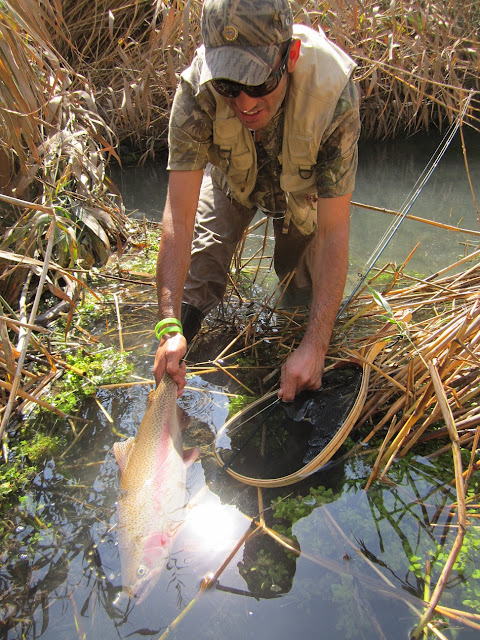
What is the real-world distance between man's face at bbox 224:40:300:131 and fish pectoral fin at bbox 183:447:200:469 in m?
1.80

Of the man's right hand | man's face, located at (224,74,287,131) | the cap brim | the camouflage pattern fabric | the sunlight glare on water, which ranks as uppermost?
the cap brim

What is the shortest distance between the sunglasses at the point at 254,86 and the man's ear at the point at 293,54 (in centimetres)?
6

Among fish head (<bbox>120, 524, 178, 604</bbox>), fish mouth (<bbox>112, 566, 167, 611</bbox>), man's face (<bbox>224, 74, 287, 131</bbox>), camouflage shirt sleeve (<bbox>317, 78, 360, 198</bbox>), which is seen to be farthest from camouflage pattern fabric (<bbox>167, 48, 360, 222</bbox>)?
fish mouth (<bbox>112, 566, 167, 611</bbox>)

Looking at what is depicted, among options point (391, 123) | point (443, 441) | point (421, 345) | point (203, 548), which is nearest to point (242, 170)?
point (421, 345)

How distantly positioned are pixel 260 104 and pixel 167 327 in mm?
1295

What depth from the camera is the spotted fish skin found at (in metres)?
2.07

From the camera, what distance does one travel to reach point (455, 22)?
22.9 ft

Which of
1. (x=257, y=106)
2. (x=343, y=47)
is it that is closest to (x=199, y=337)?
(x=257, y=106)

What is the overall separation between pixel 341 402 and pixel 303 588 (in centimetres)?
98

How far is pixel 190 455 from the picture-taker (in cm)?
262

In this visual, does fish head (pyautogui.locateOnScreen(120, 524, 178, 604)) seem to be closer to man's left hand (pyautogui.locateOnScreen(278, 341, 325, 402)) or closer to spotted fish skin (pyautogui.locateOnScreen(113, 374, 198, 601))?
spotted fish skin (pyautogui.locateOnScreen(113, 374, 198, 601))

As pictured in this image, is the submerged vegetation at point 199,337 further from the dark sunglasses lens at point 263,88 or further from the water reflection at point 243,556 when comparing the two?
the dark sunglasses lens at point 263,88

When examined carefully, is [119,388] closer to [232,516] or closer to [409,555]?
[232,516]

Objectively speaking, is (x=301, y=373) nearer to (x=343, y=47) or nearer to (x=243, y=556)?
(x=243, y=556)
